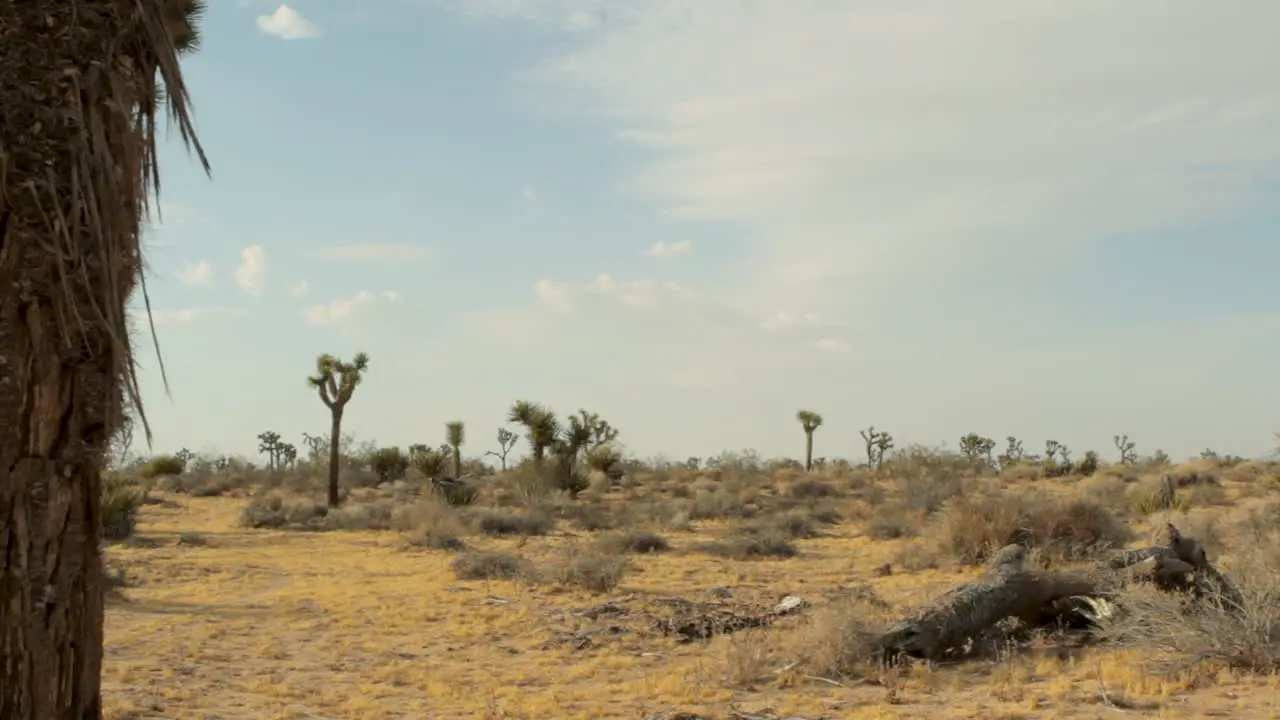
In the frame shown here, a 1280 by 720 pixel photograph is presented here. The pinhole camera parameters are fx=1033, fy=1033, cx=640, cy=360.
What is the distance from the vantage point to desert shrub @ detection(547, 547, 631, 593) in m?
13.7

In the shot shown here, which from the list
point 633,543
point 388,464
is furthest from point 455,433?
point 633,543

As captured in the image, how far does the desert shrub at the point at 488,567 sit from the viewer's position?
15.2 meters

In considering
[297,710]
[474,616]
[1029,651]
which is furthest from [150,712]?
[1029,651]

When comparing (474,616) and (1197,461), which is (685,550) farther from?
(1197,461)

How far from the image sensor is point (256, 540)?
2228 centimetres

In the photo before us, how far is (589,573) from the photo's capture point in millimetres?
13727

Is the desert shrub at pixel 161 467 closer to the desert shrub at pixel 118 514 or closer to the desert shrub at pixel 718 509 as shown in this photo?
the desert shrub at pixel 118 514

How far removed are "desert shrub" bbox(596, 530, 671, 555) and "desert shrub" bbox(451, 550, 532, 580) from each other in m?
2.70

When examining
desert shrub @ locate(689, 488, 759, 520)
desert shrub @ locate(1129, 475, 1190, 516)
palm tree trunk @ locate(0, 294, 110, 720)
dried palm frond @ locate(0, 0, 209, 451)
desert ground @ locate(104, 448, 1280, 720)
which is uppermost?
dried palm frond @ locate(0, 0, 209, 451)

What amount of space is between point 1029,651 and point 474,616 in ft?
20.7

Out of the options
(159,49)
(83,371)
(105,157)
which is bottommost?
(83,371)

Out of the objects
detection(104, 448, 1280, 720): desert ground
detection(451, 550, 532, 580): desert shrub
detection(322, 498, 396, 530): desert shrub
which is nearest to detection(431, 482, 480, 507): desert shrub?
detection(104, 448, 1280, 720): desert ground

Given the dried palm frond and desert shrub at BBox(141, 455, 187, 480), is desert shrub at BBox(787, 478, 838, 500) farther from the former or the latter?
the dried palm frond

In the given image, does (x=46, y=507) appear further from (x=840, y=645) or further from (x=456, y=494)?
(x=456, y=494)
